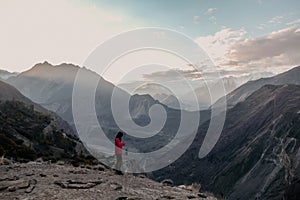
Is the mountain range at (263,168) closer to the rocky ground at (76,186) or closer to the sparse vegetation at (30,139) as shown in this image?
the sparse vegetation at (30,139)

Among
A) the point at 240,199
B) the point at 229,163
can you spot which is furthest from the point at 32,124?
the point at 229,163

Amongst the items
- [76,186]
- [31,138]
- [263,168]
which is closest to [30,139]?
[31,138]

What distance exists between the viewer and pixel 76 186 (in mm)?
18109

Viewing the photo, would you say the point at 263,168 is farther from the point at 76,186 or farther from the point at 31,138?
the point at 76,186

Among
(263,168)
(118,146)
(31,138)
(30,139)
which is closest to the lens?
(118,146)

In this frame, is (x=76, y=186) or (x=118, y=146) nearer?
(x=76, y=186)

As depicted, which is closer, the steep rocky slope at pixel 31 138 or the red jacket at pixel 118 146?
the red jacket at pixel 118 146

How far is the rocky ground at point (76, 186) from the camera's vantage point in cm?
1639

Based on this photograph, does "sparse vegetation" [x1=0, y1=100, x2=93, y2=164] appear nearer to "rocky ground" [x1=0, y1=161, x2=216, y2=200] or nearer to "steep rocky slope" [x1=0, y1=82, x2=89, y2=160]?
"steep rocky slope" [x1=0, y1=82, x2=89, y2=160]

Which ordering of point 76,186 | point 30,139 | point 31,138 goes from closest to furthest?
point 76,186 < point 30,139 < point 31,138

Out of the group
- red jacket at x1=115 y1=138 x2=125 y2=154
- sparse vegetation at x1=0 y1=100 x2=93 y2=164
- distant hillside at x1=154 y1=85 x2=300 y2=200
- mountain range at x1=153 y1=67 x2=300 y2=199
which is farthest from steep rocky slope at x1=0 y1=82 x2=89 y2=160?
distant hillside at x1=154 y1=85 x2=300 y2=200

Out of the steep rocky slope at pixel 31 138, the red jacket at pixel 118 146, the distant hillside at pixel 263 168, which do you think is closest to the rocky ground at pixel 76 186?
the red jacket at pixel 118 146

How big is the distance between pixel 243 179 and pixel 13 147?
4798 inches

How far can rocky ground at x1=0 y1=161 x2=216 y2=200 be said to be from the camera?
1639 centimetres
